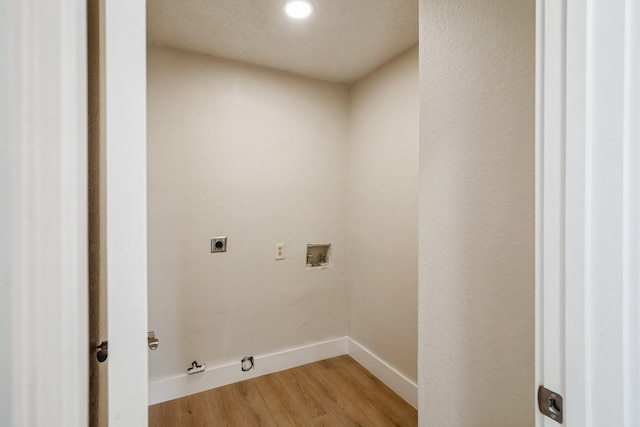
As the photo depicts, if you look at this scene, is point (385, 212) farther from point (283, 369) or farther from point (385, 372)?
point (283, 369)

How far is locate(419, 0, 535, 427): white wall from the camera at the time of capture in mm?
839

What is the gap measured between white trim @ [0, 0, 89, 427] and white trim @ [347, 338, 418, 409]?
1946 millimetres

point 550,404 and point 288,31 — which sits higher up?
point 288,31

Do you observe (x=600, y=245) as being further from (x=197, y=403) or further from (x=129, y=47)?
(x=197, y=403)

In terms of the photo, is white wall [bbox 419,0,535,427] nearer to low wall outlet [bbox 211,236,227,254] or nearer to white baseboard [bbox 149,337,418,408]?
white baseboard [bbox 149,337,418,408]

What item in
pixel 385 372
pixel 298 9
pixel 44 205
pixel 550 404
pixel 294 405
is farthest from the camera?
pixel 385 372

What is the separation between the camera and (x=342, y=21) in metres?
1.67

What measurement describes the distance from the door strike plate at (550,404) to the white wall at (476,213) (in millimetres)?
299

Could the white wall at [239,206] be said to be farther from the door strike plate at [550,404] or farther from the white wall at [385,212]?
the door strike plate at [550,404]

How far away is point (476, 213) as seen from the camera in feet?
3.13

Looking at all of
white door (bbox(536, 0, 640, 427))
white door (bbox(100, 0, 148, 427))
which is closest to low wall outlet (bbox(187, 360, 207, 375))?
Answer: white door (bbox(100, 0, 148, 427))

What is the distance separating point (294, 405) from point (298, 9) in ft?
7.71

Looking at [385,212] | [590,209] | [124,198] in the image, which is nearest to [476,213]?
[590,209]

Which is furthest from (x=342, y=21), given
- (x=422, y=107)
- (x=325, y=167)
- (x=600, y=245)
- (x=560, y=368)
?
(x=560, y=368)
